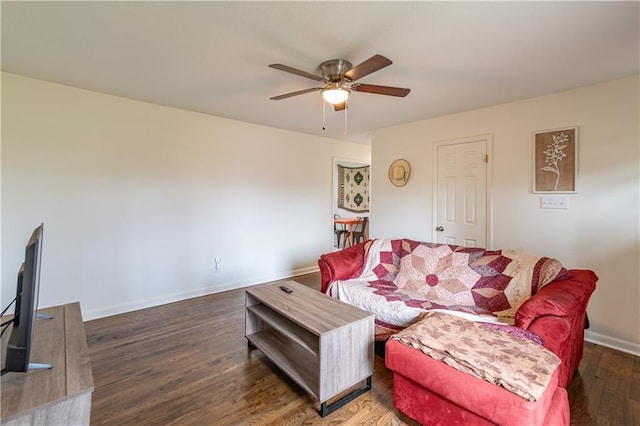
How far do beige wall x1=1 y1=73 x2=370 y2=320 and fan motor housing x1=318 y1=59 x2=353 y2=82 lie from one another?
2.09 m

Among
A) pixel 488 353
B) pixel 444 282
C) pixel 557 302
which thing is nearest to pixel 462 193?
pixel 444 282

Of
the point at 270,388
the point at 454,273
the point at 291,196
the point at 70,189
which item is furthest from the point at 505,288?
the point at 70,189

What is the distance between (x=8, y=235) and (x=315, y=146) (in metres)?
3.81

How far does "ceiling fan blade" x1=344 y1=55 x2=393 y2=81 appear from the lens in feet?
5.67

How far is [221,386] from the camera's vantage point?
78.8 inches

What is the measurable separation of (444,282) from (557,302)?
0.90 m

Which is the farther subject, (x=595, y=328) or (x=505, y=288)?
(x=595, y=328)

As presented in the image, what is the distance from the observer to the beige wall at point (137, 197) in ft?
8.83

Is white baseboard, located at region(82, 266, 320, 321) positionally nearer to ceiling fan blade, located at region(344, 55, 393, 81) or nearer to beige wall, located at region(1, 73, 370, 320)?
beige wall, located at region(1, 73, 370, 320)

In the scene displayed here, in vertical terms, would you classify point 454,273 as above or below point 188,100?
below

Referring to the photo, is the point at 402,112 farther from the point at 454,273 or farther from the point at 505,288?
the point at 505,288

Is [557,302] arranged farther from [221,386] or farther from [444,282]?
[221,386]

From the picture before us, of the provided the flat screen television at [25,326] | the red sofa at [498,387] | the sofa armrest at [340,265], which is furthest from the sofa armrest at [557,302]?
the flat screen television at [25,326]

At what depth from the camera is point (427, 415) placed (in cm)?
155
